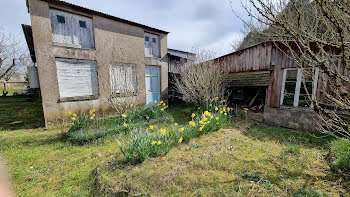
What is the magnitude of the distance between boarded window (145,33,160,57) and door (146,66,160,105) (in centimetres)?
99

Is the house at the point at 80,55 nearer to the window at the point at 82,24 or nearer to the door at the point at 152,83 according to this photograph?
the window at the point at 82,24

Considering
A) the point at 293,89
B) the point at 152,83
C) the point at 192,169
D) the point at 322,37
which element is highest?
the point at 322,37

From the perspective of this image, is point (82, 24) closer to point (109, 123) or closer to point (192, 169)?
point (109, 123)

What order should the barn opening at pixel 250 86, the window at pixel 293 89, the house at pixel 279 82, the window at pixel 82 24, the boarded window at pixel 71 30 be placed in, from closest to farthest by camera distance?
the house at pixel 279 82, the window at pixel 293 89, the boarded window at pixel 71 30, the barn opening at pixel 250 86, the window at pixel 82 24

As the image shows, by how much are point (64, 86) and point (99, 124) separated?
3233 millimetres

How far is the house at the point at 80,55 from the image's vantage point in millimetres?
6128

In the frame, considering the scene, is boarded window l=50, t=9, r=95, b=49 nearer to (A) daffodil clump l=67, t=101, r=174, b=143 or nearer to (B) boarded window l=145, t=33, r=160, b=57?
(B) boarded window l=145, t=33, r=160, b=57

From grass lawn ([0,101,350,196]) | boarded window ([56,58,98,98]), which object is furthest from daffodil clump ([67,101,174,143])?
boarded window ([56,58,98,98])

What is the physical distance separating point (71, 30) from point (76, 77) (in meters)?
2.41

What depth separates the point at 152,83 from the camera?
10.4m

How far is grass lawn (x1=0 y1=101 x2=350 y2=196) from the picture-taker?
8.58 feet

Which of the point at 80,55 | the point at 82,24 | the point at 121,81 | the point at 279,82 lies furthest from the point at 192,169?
the point at 82,24

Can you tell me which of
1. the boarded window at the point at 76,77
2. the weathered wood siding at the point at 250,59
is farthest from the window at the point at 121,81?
the weathered wood siding at the point at 250,59

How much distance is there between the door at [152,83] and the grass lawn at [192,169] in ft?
18.1
